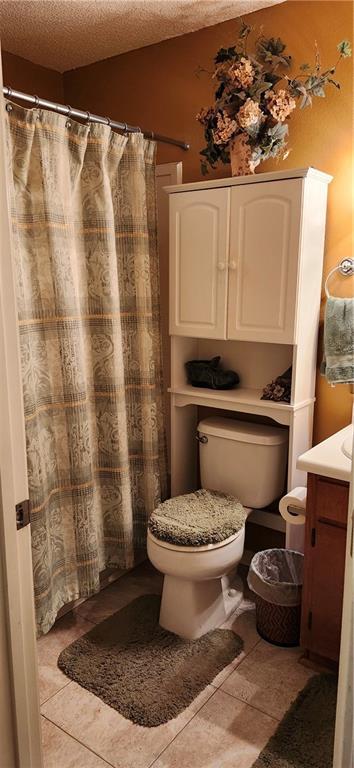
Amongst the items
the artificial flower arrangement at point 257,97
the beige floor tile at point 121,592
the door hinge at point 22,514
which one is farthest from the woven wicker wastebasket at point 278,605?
the artificial flower arrangement at point 257,97

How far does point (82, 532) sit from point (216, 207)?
57.6 inches

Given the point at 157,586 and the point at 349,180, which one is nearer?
the point at 349,180

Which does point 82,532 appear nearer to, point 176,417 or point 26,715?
point 176,417

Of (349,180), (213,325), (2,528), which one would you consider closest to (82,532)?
(213,325)

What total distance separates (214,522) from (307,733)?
2.43 feet

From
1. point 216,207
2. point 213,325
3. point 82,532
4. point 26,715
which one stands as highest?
point 216,207

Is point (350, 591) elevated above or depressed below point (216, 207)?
below

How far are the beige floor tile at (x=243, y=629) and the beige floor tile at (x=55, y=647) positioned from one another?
0.56 metres

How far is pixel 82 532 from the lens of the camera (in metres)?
2.17

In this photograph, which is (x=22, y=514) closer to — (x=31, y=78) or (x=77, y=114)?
(x=77, y=114)

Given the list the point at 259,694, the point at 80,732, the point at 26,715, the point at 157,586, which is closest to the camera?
the point at 26,715

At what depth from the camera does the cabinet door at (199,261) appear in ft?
7.30

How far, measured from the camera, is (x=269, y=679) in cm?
189

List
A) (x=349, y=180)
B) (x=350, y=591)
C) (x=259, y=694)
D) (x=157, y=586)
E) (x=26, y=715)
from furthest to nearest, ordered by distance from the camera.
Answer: (x=157, y=586)
(x=349, y=180)
(x=259, y=694)
(x=26, y=715)
(x=350, y=591)
